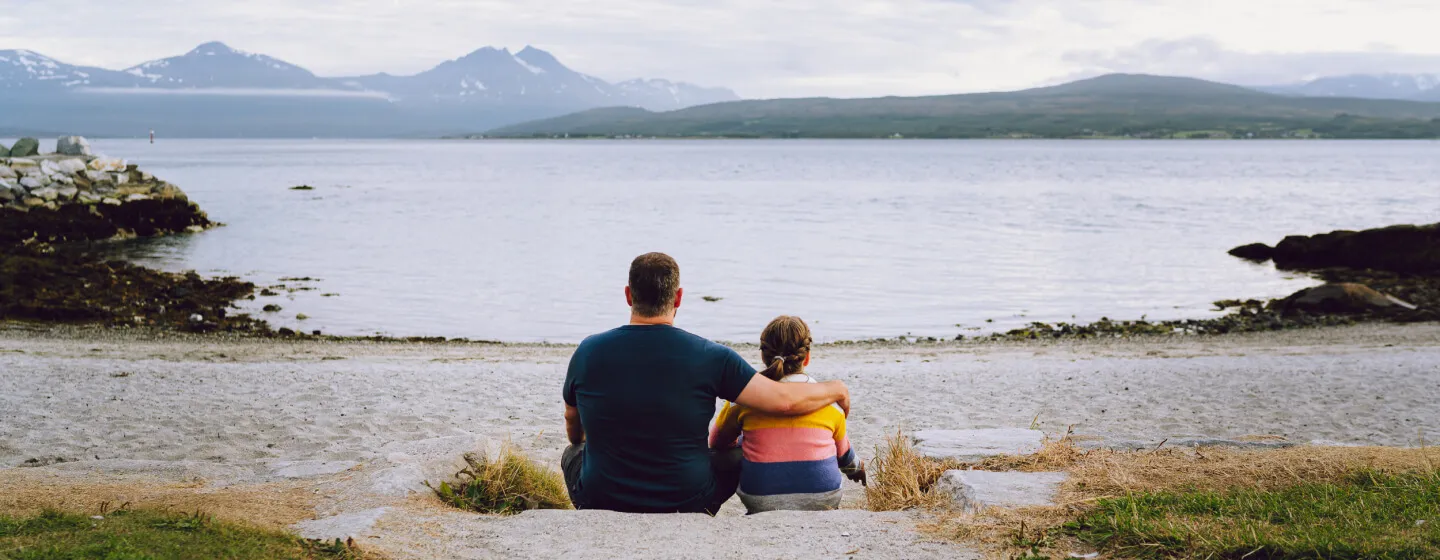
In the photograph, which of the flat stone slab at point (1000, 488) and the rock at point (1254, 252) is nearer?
the flat stone slab at point (1000, 488)

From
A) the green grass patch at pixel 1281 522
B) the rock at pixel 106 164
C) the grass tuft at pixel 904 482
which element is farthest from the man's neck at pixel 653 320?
the rock at pixel 106 164

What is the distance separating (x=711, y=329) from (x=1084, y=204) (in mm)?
47888

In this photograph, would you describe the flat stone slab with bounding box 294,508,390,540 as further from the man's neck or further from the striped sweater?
the striped sweater

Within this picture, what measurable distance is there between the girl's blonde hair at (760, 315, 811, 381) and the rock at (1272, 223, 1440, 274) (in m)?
27.5

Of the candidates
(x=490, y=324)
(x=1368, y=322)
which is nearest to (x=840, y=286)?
(x=490, y=324)

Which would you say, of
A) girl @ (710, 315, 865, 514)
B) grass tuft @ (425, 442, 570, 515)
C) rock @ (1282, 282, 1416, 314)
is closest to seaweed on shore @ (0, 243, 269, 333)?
grass tuft @ (425, 442, 570, 515)

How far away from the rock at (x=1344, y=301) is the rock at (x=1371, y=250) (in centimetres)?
648

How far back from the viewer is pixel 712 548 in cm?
552

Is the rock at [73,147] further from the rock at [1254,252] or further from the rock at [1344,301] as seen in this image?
the rock at [1344,301]

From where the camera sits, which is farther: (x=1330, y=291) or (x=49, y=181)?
(x=49, y=181)

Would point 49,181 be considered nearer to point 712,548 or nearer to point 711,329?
point 711,329

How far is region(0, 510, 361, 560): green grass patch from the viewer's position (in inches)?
193

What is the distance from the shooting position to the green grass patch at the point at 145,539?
489cm

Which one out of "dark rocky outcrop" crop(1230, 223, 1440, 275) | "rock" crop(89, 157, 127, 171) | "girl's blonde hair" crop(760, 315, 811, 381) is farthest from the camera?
"rock" crop(89, 157, 127, 171)
